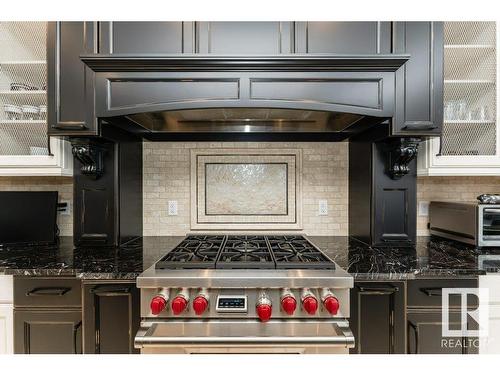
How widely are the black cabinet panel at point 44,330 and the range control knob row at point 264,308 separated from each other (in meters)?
0.93

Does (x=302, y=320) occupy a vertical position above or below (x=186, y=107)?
below

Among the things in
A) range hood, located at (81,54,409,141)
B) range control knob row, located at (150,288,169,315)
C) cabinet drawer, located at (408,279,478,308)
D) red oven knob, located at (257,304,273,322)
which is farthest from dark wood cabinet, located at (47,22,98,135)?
cabinet drawer, located at (408,279,478,308)

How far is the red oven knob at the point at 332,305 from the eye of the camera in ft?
4.24

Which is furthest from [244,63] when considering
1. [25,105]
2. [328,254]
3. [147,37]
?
[25,105]

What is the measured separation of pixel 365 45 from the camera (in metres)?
1.65

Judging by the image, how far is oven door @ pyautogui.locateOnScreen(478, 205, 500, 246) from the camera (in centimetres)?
178

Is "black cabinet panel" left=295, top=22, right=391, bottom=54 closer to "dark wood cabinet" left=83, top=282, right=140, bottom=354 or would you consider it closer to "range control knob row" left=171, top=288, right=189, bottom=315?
"range control knob row" left=171, top=288, right=189, bottom=315

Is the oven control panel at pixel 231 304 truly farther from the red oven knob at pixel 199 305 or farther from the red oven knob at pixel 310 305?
the red oven knob at pixel 310 305

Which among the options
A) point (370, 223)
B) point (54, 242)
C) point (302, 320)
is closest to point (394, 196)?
point (370, 223)

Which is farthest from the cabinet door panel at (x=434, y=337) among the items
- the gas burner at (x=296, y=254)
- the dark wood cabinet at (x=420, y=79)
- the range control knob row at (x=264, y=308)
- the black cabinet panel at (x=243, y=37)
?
the black cabinet panel at (x=243, y=37)

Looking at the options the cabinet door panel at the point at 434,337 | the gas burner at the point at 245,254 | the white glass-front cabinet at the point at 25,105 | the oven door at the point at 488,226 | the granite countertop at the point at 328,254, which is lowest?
the cabinet door panel at the point at 434,337

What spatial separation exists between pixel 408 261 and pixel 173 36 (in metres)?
1.80

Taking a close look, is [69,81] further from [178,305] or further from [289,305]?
[289,305]

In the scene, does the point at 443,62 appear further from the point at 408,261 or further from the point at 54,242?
the point at 54,242
